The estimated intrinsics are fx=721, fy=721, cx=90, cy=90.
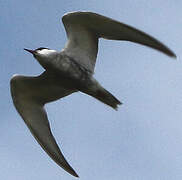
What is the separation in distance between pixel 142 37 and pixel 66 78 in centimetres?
186

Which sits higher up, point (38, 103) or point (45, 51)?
point (45, 51)

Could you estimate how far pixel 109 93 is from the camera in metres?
15.2

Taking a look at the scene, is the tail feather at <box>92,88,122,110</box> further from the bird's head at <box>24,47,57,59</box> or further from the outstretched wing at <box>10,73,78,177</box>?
the outstretched wing at <box>10,73,78,177</box>

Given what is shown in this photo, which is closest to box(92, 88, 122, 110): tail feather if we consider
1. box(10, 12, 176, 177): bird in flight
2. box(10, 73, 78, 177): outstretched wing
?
box(10, 12, 176, 177): bird in flight

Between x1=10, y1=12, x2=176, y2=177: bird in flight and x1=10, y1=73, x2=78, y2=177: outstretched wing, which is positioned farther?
x1=10, y1=73, x2=78, y2=177: outstretched wing

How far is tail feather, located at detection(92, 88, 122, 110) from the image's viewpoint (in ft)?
49.9

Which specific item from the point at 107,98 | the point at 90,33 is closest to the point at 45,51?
the point at 90,33

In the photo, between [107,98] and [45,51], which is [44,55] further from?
[107,98]

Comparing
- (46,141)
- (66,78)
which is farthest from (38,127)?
(66,78)

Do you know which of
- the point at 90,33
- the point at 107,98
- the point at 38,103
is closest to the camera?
the point at 107,98

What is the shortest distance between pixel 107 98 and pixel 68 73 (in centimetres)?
98

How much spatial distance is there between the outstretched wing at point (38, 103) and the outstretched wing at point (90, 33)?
943mm

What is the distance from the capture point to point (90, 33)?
16078 millimetres

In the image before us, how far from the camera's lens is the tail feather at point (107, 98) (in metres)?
15.2
